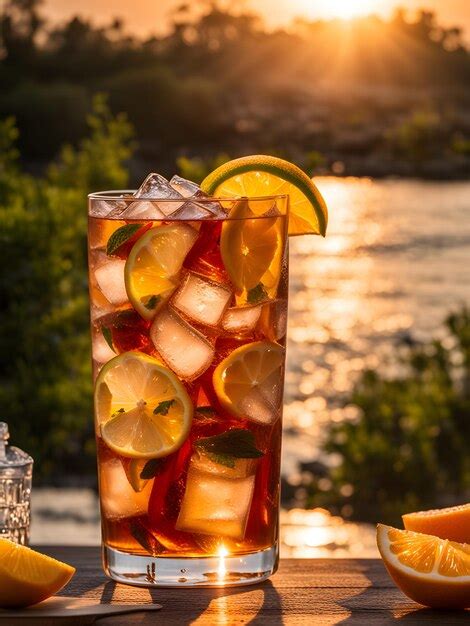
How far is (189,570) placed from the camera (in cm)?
157

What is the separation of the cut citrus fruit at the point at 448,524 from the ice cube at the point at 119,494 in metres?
0.39

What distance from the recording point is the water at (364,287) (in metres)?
12.2

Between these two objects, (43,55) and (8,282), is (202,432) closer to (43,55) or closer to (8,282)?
(8,282)

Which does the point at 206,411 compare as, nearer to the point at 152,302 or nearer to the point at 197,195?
the point at 152,302

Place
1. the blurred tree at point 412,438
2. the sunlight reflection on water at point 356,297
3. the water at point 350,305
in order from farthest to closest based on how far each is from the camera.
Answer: the sunlight reflection on water at point 356,297 < the water at point 350,305 < the blurred tree at point 412,438

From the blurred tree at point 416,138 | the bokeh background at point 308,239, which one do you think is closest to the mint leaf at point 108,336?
the bokeh background at point 308,239

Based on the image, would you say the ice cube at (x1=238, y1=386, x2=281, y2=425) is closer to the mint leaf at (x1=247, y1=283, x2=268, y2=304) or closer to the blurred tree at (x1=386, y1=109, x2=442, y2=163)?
the mint leaf at (x1=247, y1=283, x2=268, y2=304)

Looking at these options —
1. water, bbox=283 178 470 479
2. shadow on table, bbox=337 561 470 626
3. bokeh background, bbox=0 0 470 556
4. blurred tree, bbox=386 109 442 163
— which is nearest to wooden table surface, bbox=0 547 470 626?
shadow on table, bbox=337 561 470 626

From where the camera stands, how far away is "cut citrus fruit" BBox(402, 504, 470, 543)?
5.37 feet

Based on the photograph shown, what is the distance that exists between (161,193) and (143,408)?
0.30 meters

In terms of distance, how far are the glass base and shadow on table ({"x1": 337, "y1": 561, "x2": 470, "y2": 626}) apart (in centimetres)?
14

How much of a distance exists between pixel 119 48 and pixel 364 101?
342cm

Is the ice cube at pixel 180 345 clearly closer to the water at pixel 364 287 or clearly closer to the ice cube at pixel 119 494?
the ice cube at pixel 119 494

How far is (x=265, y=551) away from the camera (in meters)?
1.62
